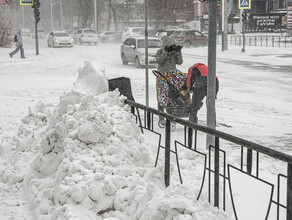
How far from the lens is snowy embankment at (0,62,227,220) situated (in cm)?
337

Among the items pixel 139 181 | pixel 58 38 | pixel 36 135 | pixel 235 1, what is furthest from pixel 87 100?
pixel 235 1

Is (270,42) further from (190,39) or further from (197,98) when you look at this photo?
(197,98)

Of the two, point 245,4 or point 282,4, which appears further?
point 282,4

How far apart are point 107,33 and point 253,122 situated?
4486 centimetres

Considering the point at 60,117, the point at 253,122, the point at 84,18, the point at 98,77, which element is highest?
the point at 84,18

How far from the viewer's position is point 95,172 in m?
4.05

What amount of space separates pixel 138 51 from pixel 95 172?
691 inches

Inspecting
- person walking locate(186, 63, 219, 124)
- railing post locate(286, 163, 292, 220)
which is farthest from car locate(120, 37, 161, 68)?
railing post locate(286, 163, 292, 220)

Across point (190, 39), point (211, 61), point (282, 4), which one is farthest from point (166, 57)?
point (282, 4)

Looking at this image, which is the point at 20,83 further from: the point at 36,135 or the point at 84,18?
the point at 84,18

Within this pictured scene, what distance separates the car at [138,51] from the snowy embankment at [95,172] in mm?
15565

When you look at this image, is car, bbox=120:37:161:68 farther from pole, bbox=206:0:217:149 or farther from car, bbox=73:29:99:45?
car, bbox=73:29:99:45

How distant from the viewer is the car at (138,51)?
68.9ft

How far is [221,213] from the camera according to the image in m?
3.28
